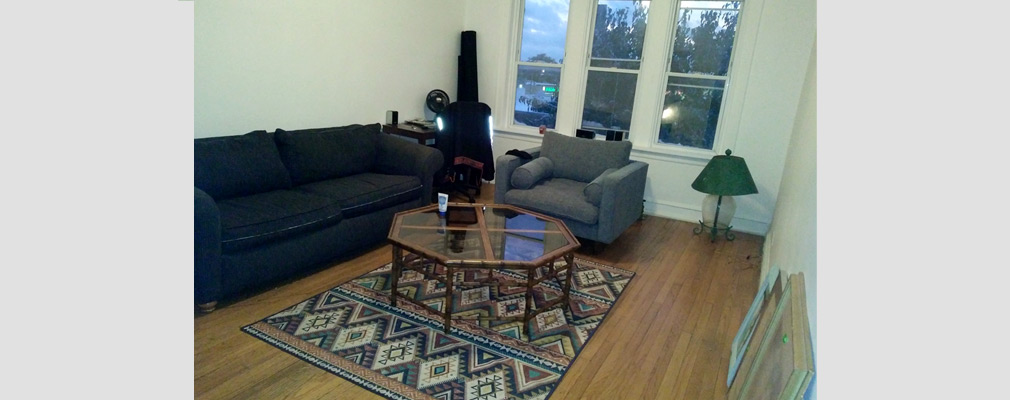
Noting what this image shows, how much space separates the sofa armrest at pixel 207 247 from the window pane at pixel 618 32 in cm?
372

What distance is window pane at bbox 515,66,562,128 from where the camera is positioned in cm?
515

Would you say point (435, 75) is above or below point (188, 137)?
above

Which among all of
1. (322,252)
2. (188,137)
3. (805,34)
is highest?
(805,34)

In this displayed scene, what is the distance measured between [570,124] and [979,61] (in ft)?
14.9

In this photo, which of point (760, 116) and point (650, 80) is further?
point (650, 80)

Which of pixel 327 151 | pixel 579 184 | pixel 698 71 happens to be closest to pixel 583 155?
pixel 579 184

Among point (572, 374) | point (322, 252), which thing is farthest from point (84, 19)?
point (322, 252)

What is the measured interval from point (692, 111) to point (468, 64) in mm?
2350

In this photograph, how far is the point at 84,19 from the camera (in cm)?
42

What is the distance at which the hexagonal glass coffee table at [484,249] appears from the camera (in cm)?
234

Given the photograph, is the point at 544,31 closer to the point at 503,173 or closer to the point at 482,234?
the point at 503,173

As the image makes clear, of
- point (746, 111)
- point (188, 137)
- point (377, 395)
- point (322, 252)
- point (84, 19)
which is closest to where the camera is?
point (84, 19)

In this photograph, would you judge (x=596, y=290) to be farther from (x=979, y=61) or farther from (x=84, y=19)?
(x=84, y=19)

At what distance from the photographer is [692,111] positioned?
454cm
